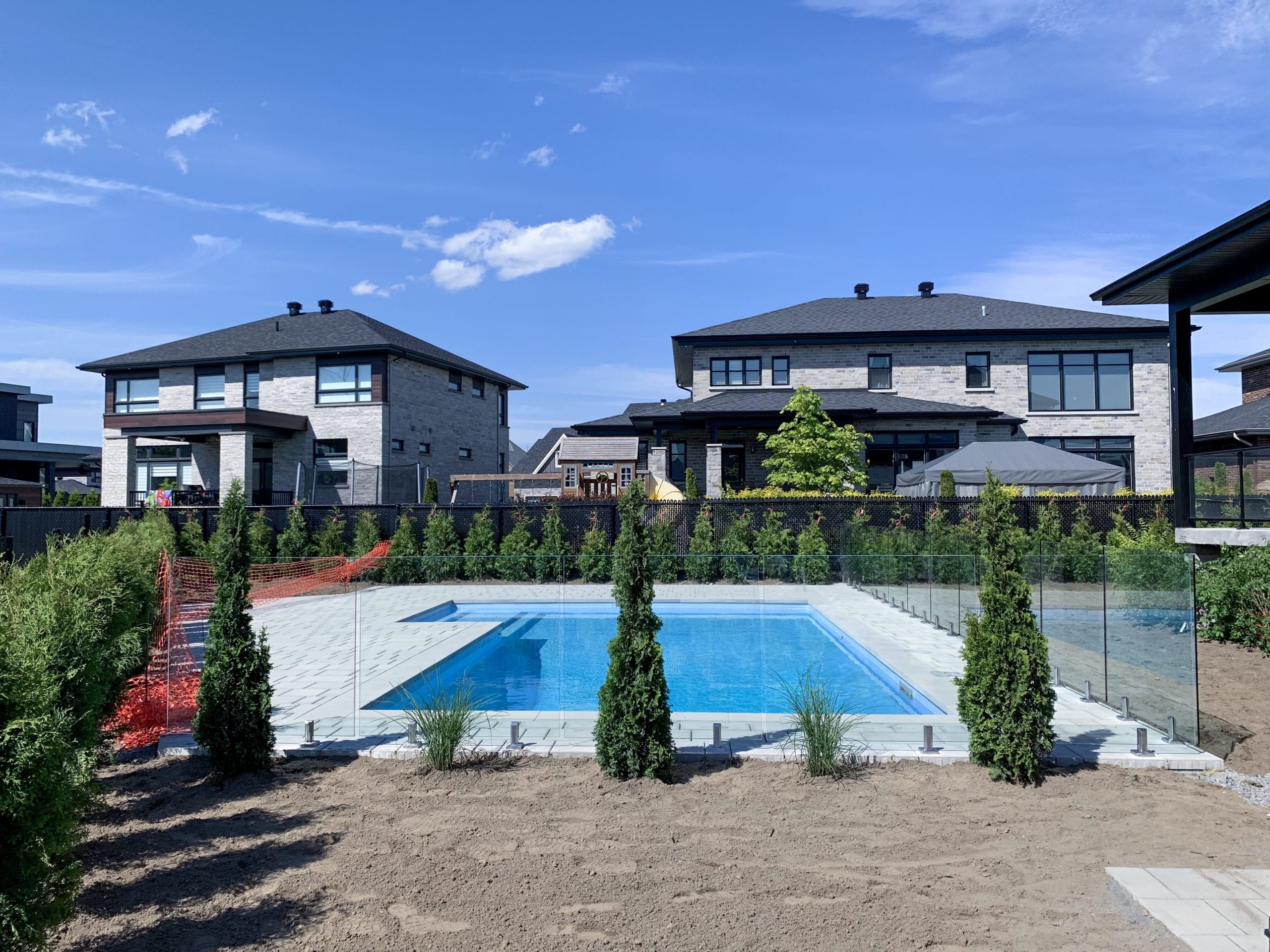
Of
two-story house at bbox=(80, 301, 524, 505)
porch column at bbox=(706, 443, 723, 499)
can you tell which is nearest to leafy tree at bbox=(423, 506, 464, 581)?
two-story house at bbox=(80, 301, 524, 505)

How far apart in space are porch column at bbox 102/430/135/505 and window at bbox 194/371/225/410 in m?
2.92

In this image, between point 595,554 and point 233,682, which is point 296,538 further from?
point 233,682

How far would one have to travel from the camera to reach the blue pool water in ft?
26.7

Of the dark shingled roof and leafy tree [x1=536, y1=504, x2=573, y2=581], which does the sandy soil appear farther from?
the dark shingled roof

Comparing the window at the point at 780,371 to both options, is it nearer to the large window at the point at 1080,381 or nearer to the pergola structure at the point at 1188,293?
the large window at the point at 1080,381

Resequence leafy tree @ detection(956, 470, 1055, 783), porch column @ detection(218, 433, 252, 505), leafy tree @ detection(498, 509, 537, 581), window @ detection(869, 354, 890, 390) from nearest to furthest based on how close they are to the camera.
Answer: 1. leafy tree @ detection(956, 470, 1055, 783)
2. leafy tree @ detection(498, 509, 537, 581)
3. porch column @ detection(218, 433, 252, 505)
4. window @ detection(869, 354, 890, 390)

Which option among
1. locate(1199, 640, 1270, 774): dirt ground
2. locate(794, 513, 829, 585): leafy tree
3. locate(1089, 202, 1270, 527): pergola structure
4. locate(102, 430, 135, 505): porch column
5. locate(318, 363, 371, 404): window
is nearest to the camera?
locate(1199, 640, 1270, 774): dirt ground

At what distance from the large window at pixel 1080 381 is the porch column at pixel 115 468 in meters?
35.9

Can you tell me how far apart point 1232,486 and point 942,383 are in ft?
64.3

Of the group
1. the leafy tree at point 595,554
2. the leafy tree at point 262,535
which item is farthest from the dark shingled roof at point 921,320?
the leafy tree at point 262,535

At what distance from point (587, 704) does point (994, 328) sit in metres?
26.9

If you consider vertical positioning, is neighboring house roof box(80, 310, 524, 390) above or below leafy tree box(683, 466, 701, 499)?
above

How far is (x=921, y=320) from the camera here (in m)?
31.0

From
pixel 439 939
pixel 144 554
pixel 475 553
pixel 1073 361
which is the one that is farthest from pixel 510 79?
pixel 1073 361
